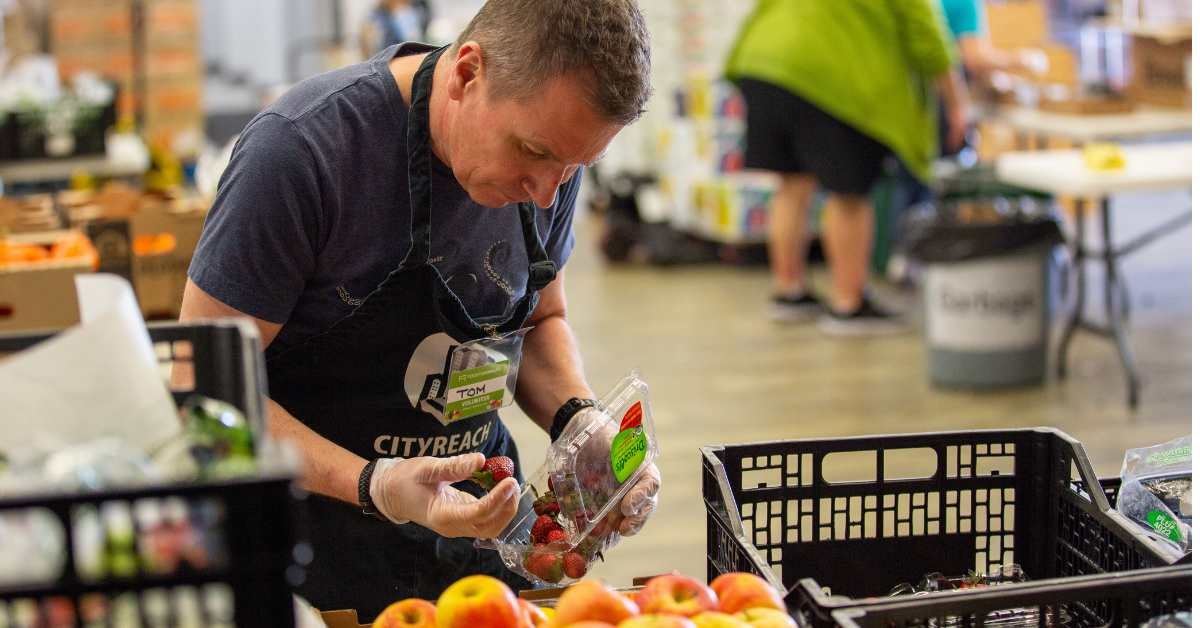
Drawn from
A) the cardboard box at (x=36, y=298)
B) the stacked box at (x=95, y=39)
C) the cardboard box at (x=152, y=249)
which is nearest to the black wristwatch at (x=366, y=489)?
the cardboard box at (x=36, y=298)

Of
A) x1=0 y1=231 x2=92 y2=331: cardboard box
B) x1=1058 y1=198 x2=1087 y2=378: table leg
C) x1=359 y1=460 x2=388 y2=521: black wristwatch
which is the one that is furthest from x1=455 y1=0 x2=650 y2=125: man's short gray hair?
x1=1058 y1=198 x2=1087 y2=378: table leg

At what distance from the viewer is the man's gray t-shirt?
160 cm

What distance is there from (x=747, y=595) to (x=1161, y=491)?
644mm

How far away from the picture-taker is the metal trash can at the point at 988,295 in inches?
200

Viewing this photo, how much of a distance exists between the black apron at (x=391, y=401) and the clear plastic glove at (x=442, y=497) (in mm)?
211

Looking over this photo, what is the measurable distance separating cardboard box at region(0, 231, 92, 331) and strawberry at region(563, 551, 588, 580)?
1.67 metres

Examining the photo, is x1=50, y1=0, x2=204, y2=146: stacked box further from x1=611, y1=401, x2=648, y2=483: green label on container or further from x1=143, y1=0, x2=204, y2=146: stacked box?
x1=611, y1=401, x2=648, y2=483: green label on container

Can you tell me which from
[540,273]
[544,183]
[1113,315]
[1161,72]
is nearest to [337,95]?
[544,183]

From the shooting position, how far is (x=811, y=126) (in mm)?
6016

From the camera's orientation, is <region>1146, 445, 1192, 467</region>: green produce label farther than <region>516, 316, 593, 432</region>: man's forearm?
No

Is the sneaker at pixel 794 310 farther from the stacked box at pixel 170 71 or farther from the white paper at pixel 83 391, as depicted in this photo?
the white paper at pixel 83 391

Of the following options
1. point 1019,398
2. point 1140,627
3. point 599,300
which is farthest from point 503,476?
point 599,300

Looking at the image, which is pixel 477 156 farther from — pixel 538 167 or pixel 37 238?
pixel 37 238

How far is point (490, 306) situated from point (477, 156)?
30 centimetres
